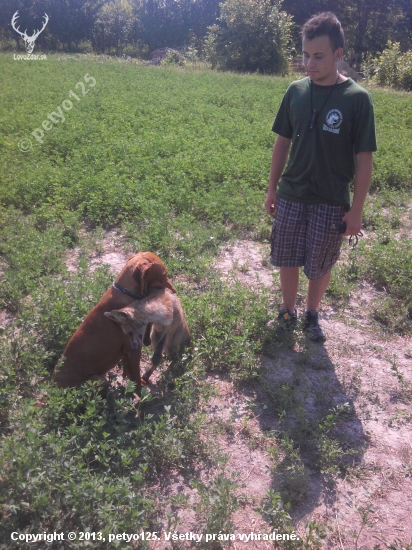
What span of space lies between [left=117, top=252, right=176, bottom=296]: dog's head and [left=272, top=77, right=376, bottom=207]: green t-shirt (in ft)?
Result: 4.37

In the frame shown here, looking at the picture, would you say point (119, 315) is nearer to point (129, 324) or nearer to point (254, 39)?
point (129, 324)

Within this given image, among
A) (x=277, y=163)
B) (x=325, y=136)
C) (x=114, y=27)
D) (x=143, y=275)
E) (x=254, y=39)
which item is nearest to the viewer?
(x=143, y=275)

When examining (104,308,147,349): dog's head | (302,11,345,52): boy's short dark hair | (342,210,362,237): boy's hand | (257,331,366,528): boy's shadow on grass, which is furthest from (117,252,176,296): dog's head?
(302,11,345,52): boy's short dark hair

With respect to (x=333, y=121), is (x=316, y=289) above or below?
below

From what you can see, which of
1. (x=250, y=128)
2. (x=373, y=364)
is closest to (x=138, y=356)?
(x=373, y=364)

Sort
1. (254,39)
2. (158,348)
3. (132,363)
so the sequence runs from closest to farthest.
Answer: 1. (132,363)
2. (158,348)
3. (254,39)

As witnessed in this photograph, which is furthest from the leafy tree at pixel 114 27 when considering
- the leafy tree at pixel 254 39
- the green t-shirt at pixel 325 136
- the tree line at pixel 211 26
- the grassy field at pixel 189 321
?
the green t-shirt at pixel 325 136

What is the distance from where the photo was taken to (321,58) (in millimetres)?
3236

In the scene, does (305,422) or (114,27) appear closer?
(305,422)

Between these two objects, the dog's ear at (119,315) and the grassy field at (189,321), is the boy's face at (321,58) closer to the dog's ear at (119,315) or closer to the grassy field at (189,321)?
the grassy field at (189,321)

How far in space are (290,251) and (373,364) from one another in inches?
45.1

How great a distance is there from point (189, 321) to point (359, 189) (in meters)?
1.71

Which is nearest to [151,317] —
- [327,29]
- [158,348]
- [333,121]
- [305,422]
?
[158,348]

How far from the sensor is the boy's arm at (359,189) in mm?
3381
